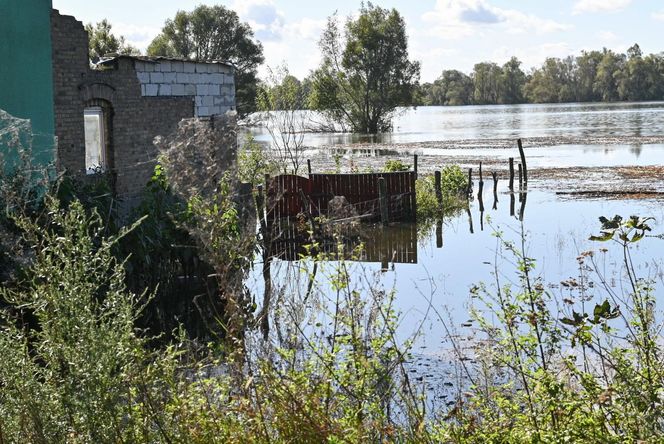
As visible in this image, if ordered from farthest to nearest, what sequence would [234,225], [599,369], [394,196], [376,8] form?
[376,8] < [394,196] < [234,225] < [599,369]

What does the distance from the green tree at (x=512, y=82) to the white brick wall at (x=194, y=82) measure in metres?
167

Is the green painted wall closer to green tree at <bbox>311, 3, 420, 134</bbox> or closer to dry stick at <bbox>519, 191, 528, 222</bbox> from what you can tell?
dry stick at <bbox>519, 191, 528, 222</bbox>

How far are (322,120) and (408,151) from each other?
35170 mm

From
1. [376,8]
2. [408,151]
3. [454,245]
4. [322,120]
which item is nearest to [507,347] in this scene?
[454,245]

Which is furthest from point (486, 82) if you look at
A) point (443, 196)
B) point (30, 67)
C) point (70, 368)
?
point (70, 368)

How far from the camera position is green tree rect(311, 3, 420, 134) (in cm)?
7744

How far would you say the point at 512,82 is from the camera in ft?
623

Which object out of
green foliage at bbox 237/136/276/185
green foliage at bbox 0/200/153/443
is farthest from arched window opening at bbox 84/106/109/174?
green foliage at bbox 0/200/153/443

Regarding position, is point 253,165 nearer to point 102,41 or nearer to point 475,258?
point 475,258

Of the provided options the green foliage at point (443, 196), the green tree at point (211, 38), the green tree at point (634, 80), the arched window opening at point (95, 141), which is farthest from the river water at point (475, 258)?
the green tree at point (634, 80)

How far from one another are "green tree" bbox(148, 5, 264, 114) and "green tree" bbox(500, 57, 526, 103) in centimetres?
11846

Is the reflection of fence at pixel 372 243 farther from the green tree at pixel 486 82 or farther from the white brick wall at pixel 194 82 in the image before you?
the green tree at pixel 486 82

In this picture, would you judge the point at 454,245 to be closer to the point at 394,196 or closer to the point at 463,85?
the point at 394,196

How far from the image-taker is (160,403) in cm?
556
